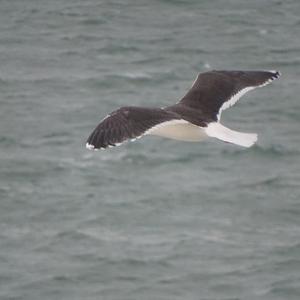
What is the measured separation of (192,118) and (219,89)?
1.37 metres

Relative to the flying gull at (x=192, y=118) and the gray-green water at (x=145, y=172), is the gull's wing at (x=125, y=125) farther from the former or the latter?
the gray-green water at (x=145, y=172)

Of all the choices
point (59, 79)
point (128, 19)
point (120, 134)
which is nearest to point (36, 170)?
point (59, 79)

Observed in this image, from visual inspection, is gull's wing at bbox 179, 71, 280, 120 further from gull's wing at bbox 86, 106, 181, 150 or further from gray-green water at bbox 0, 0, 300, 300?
gray-green water at bbox 0, 0, 300, 300

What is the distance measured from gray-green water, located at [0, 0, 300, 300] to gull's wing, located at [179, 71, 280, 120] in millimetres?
10050

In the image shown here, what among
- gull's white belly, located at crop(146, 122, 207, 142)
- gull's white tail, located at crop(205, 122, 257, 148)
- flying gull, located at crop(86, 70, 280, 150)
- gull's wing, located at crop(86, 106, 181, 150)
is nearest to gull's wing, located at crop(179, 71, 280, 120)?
flying gull, located at crop(86, 70, 280, 150)

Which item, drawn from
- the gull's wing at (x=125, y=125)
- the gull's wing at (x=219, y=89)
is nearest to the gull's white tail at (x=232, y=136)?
the gull's wing at (x=125, y=125)

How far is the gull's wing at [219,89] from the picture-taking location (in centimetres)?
1738

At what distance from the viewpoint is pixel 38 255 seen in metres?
30.2

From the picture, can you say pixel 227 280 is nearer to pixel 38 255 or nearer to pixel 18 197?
pixel 38 255

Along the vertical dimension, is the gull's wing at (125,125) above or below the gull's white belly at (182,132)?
above

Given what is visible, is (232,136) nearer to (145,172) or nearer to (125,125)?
(125,125)

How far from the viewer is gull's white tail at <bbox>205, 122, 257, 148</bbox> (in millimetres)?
15602

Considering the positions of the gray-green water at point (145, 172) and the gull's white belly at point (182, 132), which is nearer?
the gull's white belly at point (182, 132)

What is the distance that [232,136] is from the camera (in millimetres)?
15805
